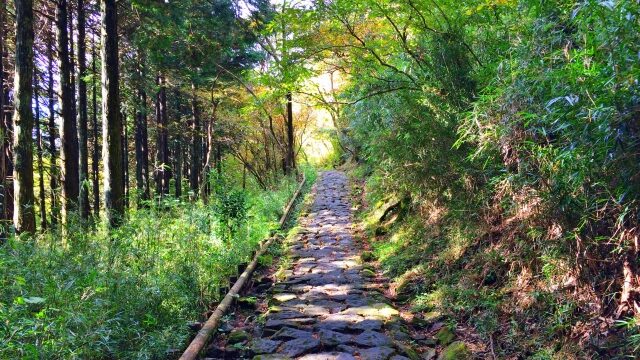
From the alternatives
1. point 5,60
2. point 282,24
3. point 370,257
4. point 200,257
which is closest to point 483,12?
point 282,24

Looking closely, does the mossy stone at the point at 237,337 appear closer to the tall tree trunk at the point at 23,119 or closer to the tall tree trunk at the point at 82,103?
the tall tree trunk at the point at 23,119

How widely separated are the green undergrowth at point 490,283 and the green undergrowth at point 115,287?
2.84 m

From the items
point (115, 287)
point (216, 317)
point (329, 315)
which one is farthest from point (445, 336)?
point (115, 287)

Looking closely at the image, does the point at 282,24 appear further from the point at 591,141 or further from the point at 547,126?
the point at 591,141

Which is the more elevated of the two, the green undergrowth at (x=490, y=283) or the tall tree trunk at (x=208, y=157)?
the tall tree trunk at (x=208, y=157)

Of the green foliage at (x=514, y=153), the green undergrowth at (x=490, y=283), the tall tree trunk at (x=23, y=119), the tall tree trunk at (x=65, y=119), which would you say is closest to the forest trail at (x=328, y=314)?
the green undergrowth at (x=490, y=283)

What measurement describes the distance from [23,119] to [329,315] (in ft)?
20.9

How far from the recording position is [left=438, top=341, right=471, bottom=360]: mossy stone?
3997mm

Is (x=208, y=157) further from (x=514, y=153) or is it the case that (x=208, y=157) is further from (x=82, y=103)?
(x=514, y=153)

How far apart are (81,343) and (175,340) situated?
98cm

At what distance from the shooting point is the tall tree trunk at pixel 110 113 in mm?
8109

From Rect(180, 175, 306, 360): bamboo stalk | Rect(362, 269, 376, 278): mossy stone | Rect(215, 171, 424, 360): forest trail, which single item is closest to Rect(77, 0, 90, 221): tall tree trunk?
Rect(180, 175, 306, 360): bamboo stalk

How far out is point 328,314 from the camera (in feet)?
17.7

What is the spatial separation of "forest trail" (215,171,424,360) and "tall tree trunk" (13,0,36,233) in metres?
4.69
